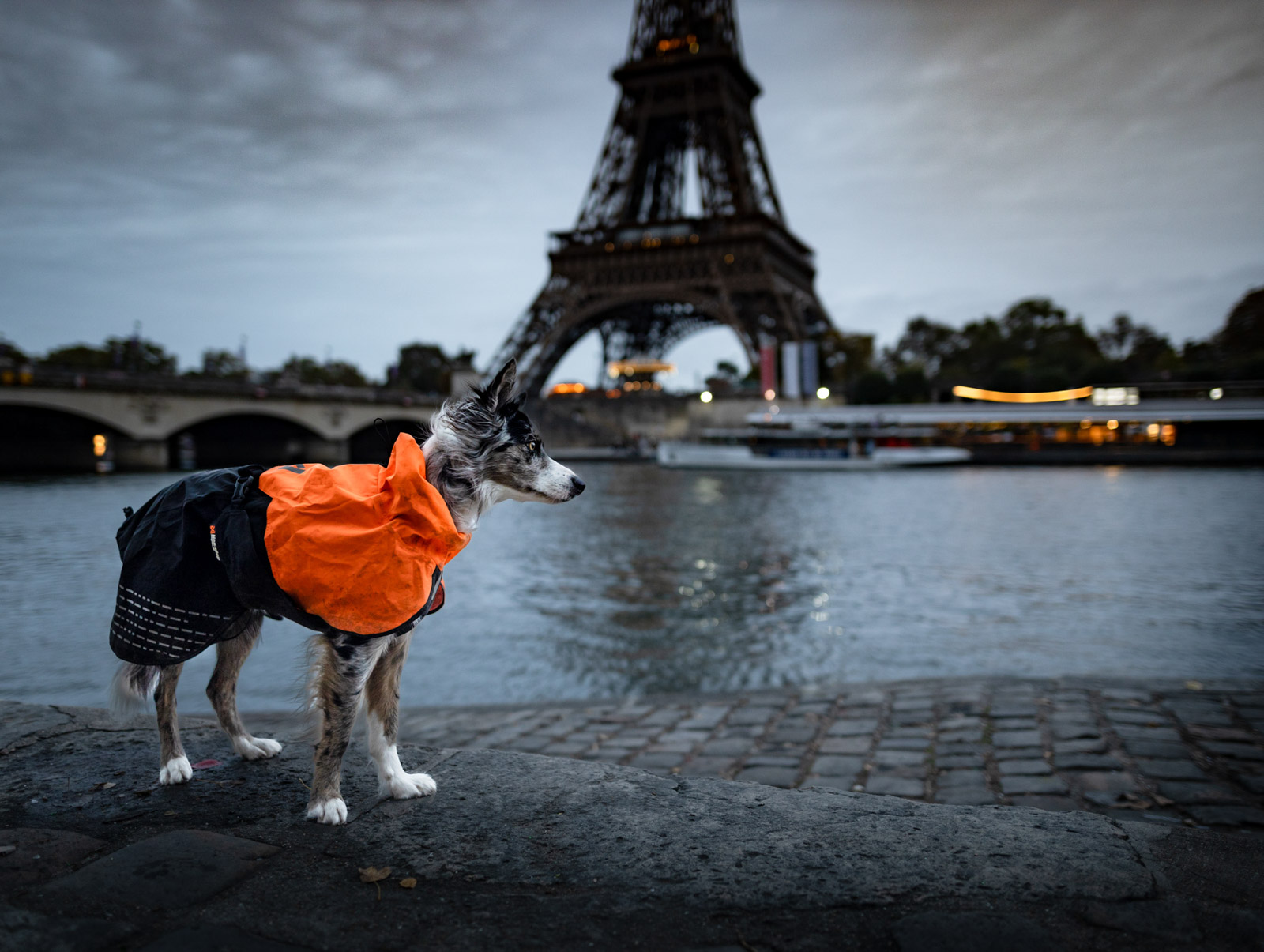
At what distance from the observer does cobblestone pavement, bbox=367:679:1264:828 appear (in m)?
3.76

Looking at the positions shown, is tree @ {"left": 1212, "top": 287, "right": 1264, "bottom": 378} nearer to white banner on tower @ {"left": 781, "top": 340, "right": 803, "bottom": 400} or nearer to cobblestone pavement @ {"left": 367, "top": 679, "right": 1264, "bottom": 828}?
white banner on tower @ {"left": 781, "top": 340, "right": 803, "bottom": 400}

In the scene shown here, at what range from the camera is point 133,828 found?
2482 millimetres

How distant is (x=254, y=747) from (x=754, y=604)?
662 cm

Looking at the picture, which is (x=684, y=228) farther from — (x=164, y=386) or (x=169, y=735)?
(x=169, y=735)

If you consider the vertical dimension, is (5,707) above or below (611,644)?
above

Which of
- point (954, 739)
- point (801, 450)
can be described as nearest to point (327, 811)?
point (954, 739)

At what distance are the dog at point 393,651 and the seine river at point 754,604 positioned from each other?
48.7 inches

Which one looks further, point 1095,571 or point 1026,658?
point 1095,571

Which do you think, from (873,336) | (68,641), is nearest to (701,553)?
(68,641)

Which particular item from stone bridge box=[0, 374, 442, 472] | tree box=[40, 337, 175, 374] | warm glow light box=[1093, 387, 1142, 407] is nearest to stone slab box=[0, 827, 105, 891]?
stone bridge box=[0, 374, 442, 472]

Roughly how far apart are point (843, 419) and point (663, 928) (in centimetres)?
5353

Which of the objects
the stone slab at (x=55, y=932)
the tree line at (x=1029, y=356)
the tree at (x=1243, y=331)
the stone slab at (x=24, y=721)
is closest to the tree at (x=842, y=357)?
the tree line at (x=1029, y=356)

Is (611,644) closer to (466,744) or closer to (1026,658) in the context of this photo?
(466,744)

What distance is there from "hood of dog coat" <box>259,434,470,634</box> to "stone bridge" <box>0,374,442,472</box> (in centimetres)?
3409
